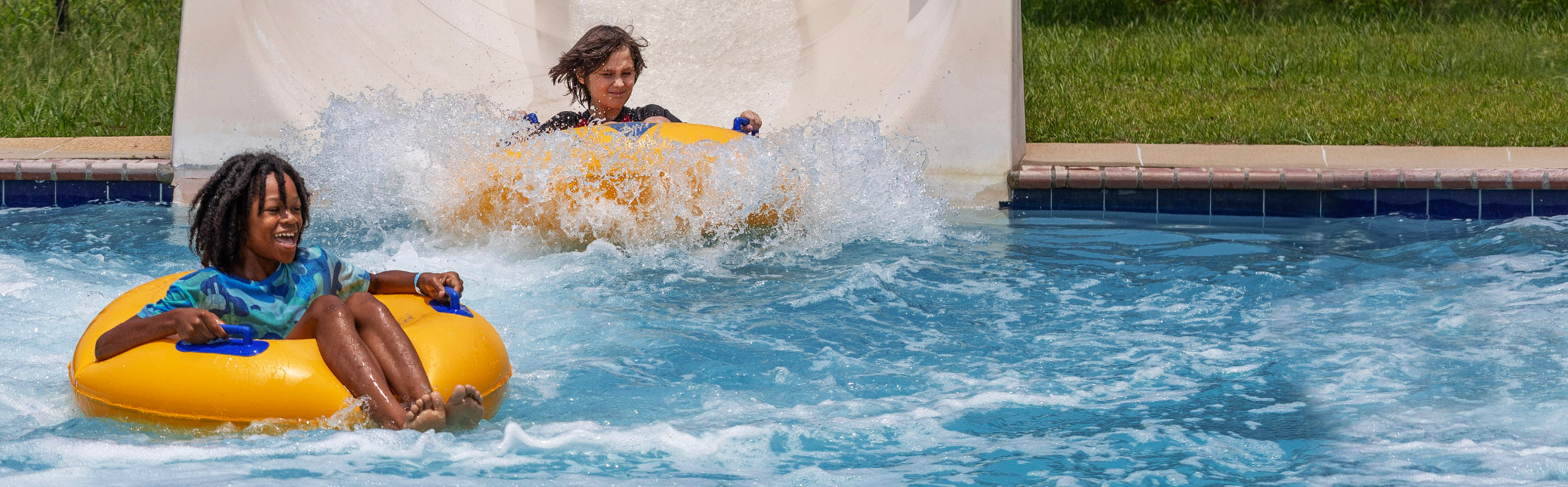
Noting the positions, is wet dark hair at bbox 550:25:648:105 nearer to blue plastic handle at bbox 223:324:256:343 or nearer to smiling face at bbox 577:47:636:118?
smiling face at bbox 577:47:636:118

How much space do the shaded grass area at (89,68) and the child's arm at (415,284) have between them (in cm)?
489

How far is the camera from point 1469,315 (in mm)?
4492

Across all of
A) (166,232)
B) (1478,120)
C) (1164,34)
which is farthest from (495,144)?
(1164,34)

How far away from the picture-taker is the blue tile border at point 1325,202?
20.7 ft

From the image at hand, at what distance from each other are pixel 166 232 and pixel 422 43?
238cm

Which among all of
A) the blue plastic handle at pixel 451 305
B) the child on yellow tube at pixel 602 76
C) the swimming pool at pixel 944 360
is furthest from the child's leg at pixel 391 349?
the child on yellow tube at pixel 602 76

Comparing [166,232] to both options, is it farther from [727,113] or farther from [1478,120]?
[1478,120]

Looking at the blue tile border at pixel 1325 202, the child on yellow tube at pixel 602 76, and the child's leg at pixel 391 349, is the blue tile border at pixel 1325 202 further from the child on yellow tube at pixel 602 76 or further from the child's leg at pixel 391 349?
the child's leg at pixel 391 349

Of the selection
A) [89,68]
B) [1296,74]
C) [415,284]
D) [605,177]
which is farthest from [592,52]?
[1296,74]

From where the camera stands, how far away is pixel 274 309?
343 centimetres

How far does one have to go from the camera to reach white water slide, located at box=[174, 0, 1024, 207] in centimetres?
717

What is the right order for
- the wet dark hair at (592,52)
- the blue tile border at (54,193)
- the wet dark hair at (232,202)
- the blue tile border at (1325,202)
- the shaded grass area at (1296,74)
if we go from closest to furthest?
1. the wet dark hair at (232,202)
2. the wet dark hair at (592,52)
3. the blue tile border at (1325,202)
4. the blue tile border at (54,193)
5. the shaded grass area at (1296,74)

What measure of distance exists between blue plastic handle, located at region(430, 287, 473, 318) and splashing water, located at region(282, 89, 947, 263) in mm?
1962

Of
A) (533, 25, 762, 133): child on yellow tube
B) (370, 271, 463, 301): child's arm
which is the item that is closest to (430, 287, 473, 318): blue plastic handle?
(370, 271, 463, 301): child's arm
